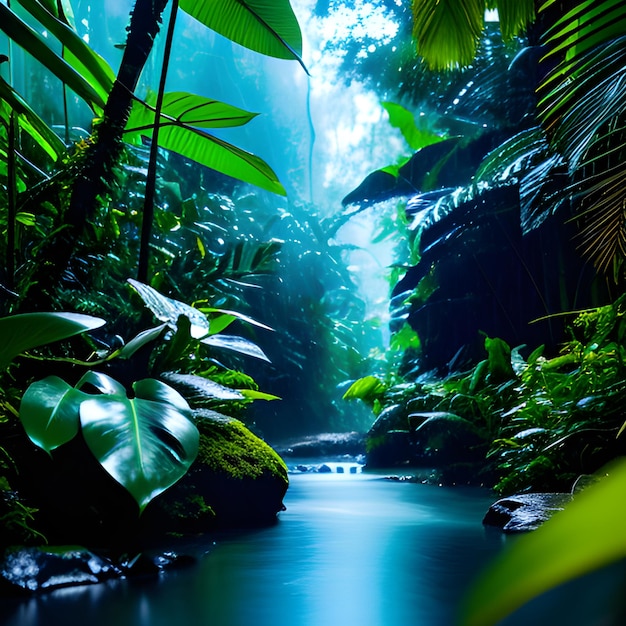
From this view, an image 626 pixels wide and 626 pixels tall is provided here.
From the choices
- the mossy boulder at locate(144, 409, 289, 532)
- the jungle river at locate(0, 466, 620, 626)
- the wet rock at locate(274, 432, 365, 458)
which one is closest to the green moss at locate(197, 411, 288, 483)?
the mossy boulder at locate(144, 409, 289, 532)

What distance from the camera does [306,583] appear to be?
1.94m

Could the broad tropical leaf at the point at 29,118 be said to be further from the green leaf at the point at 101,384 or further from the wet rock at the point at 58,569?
the wet rock at the point at 58,569

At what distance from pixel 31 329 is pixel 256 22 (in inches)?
113

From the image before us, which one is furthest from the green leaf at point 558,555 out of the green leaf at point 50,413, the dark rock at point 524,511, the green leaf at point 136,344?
the dark rock at point 524,511

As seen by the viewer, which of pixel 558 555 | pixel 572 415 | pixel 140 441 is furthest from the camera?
pixel 572 415

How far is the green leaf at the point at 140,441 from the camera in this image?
63.9 inches

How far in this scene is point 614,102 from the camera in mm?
2205

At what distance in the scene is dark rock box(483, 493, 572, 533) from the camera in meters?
2.66

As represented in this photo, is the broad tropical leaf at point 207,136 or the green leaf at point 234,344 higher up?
the broad tropical leaf at point 207,136

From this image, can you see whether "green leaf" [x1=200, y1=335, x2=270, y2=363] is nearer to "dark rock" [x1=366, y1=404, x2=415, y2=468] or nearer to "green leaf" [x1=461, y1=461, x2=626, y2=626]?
"green leaf" [x1=461, y1=461, x2=626, y2=626]

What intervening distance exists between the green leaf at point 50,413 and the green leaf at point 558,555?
5.84ft

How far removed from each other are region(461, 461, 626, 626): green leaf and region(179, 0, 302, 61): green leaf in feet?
12.9

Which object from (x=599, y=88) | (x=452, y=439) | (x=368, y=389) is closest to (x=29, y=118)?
(x=599, y=88)

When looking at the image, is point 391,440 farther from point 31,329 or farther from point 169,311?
point 31,329
